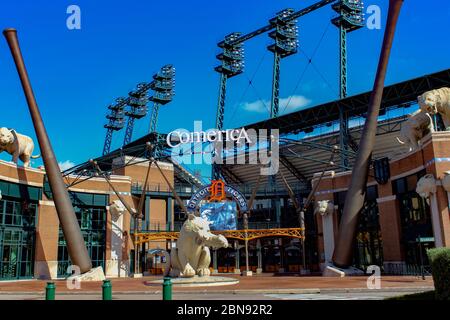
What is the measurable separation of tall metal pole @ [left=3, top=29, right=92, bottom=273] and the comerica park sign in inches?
498

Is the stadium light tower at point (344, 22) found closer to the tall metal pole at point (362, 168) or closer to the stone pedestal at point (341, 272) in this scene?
the tall metal pole at point (362, 168)

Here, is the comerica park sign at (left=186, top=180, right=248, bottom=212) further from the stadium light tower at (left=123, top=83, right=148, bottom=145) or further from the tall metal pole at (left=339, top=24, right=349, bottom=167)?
the stadium light tower at (left=123, top=83, right=148, bottom=145)

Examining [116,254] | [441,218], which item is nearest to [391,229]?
[441,218]

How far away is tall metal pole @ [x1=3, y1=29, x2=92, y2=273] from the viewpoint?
97.2 ft

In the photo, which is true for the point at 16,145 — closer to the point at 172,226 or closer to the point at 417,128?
the point at 172,226

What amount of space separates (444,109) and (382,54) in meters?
5.42

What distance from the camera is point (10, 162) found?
112ft

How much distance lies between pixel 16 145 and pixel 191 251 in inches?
759

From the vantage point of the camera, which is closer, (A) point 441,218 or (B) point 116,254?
(A) point 441,218

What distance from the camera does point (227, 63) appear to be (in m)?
73.2

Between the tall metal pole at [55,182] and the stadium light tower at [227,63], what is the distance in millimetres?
41931
